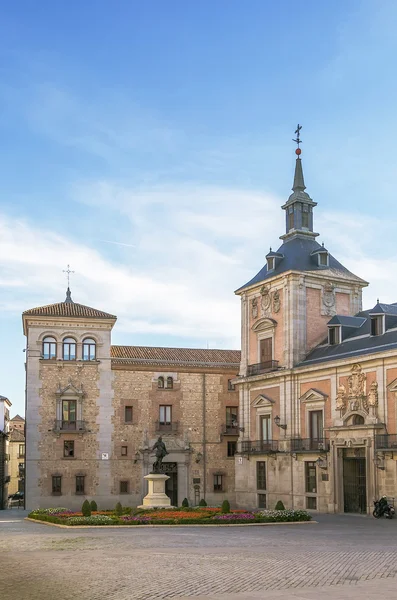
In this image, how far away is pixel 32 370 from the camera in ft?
173

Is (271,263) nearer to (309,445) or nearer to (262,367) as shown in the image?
(262,367)

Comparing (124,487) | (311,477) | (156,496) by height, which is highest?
(311,477)

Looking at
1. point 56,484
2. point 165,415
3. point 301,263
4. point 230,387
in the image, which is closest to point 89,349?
point 165,415

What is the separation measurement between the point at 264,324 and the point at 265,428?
6.47 meters

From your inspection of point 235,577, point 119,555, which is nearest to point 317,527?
point 119,555

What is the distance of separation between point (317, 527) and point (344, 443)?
10328mm

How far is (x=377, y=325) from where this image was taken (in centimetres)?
4209

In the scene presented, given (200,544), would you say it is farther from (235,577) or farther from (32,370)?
(32,370)

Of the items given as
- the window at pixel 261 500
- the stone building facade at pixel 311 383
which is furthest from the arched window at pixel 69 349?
the window at pixel 261 500

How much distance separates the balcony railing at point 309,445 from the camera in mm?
42125

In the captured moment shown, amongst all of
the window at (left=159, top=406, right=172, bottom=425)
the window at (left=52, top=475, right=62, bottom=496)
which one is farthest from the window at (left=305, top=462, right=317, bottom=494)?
the window at (left=52, top=475, right=62, bottom=496)

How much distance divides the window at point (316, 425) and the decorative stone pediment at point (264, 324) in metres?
6.60

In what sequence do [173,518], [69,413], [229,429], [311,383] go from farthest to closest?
1. [229,429]
2. [69,413]
3. [311,383]
4. [173,518]

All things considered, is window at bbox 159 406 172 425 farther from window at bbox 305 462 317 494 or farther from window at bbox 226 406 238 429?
window at bbox 305 462 317 494
